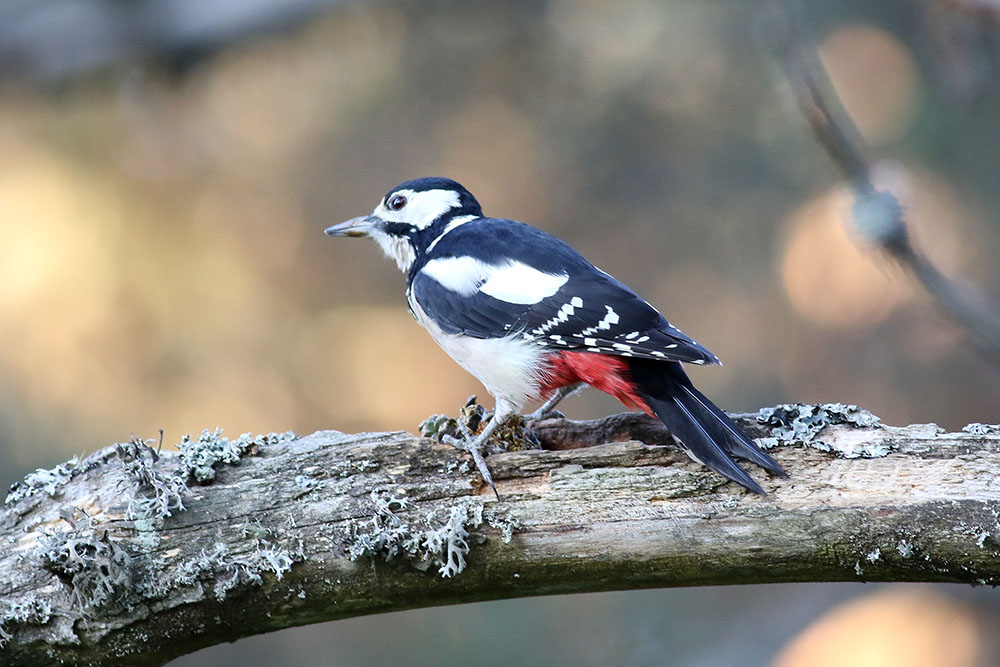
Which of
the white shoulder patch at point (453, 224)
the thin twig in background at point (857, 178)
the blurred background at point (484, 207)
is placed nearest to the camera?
the thin twig in background at point (857, 178)

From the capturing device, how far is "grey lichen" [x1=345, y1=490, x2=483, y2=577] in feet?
7.87

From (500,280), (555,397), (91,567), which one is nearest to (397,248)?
(500,280)

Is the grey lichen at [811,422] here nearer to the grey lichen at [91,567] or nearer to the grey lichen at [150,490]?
the grey lichen at [150,490]

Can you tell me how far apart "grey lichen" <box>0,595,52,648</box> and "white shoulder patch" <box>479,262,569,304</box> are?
145cm

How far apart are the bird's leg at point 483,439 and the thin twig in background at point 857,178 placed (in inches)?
47.5

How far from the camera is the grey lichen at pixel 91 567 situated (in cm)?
231

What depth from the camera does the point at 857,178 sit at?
1726mm

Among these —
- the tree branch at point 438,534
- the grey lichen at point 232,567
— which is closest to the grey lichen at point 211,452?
the tree branch at point 438,534

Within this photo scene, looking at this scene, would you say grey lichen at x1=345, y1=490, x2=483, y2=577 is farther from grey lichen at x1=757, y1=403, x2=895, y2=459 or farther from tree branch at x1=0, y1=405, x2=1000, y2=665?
grey lichen at x1=757, y1=403, x2=895, y2=459

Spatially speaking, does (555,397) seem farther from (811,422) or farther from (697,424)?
(811,422)

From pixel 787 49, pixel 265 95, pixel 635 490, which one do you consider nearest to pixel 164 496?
pixel 635 490

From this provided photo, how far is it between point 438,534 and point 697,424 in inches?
28.2

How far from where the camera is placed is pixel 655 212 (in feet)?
21.8

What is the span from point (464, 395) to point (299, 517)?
3.33 meters
